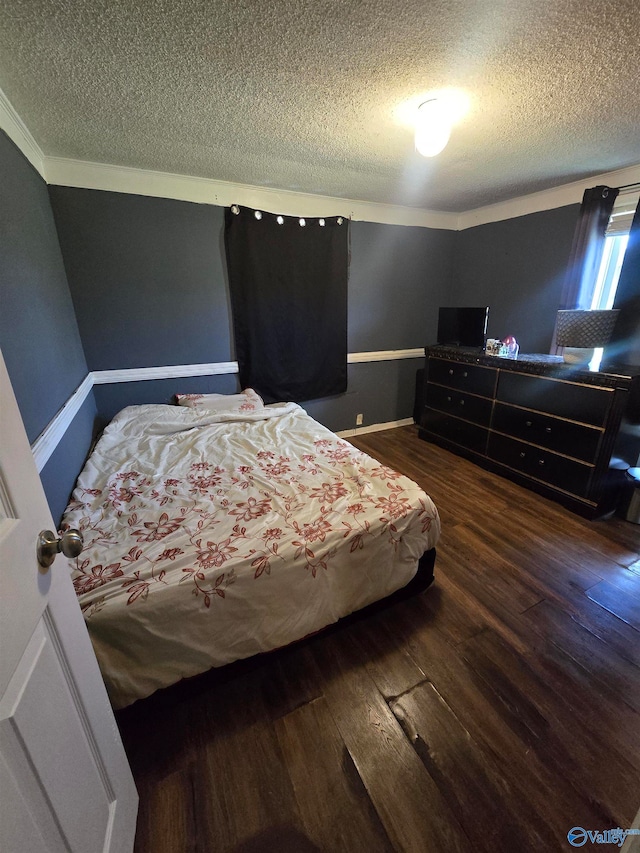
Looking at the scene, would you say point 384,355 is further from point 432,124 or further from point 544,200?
point 432,124

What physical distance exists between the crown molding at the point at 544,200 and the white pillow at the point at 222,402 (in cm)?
288

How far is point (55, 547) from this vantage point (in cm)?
69

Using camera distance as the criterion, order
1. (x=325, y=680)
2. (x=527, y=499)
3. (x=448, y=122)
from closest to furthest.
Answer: (x=325, y=680) < (x=448, y=122) < (x=527, y=499)

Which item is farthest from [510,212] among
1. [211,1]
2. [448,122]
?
[211,1]

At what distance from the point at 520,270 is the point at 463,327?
2.33 ft

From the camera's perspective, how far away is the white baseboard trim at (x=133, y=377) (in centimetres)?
152

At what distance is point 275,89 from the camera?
1495 millimetres

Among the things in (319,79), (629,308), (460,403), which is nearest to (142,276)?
(319,79)

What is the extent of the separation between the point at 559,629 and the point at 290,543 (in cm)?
131

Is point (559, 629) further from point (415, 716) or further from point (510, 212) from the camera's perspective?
point (510, 212)

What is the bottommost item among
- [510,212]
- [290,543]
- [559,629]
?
[559,629]

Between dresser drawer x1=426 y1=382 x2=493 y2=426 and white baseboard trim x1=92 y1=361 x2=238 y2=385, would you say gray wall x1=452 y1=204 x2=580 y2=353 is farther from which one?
white baseboard trim x1=92 y1=361 x2=238 y2=385

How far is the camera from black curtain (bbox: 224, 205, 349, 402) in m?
2.93

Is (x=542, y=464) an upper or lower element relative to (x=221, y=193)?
lower
